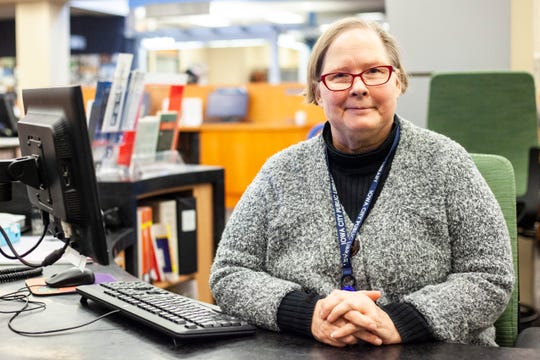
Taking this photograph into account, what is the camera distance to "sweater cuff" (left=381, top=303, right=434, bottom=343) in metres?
1.31

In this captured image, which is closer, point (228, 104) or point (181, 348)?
point (181, 348)

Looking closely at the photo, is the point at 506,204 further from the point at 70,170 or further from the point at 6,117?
the point at 6,117

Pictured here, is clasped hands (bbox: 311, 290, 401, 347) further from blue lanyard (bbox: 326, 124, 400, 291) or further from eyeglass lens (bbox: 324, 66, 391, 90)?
eyeglass lens (bbox: 324, 66, 391, 90)

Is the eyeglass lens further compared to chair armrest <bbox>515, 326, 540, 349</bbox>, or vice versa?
the eyeglass lens

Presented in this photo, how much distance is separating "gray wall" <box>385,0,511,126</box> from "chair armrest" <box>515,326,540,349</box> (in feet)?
9.35

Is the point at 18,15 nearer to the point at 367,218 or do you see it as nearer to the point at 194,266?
the point at 194,266

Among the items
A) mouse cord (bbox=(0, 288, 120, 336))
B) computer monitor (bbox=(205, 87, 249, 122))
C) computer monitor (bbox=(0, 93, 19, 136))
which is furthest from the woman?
computer monitor (bbox=(205, 87, 249, 122))

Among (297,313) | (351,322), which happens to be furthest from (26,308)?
(351,322)

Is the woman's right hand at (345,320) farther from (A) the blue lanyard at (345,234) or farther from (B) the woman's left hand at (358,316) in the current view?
(A) the blue lanyard at (345,234)

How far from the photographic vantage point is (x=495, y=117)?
11.4 feet

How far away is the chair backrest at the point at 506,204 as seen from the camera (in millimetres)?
1562

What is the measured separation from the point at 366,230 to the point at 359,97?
0.28 m

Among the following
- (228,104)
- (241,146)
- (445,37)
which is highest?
(445,37)

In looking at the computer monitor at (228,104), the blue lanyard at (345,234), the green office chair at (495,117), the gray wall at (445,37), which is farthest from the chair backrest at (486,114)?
the computer monitor at (228,104)
